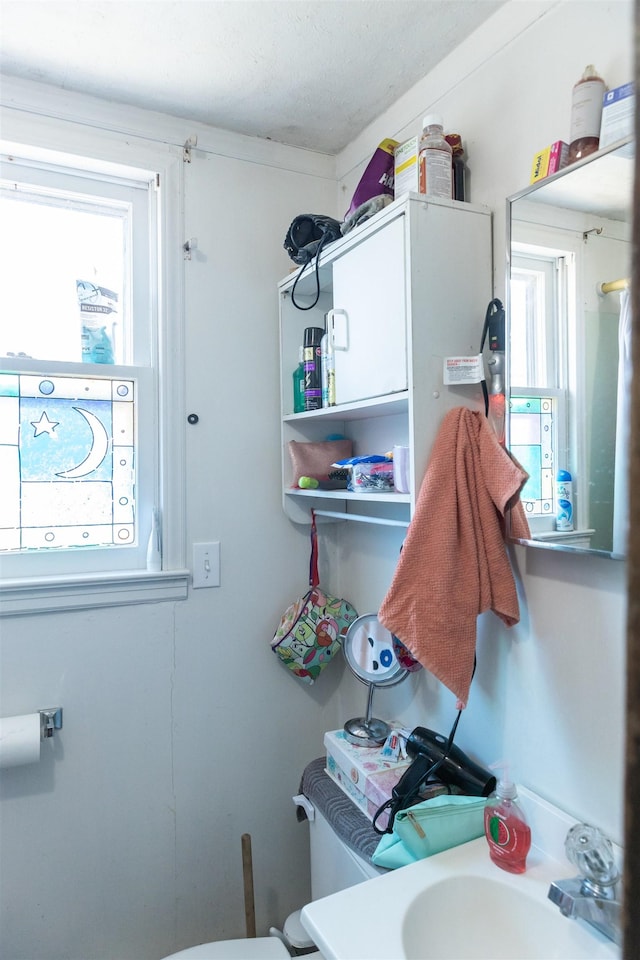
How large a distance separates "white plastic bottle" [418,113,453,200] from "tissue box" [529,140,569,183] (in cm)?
18

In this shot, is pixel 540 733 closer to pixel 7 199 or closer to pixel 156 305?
pixel 156 305

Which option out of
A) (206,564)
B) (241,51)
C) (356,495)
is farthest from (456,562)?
(241,51)

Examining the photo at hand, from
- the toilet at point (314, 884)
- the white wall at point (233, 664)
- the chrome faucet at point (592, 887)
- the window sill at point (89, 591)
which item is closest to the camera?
the chrome faucet at point (592, 887)

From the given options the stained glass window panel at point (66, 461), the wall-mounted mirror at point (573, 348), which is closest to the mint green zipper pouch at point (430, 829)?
the wall-mounted mirror at point (573, 348)

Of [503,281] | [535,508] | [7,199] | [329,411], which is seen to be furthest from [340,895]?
[7,199]

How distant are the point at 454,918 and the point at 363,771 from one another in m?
0.35

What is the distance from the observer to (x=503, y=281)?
46.1 inches

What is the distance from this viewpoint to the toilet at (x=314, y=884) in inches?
48.4

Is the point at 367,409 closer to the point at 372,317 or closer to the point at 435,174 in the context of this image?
the point at 372,317

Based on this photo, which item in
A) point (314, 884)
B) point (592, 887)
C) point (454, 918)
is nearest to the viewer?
point (592, 887)

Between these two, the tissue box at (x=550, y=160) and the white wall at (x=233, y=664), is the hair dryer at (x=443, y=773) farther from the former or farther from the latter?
the tissue box at (x=550, y=160)

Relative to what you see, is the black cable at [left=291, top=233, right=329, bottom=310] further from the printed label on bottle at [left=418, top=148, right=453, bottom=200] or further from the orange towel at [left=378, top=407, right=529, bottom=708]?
the orange towel at [left=378, top=407, right=529, bottom=708]

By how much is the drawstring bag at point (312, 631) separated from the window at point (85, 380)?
1.04 feet

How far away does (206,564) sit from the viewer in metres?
1.58
